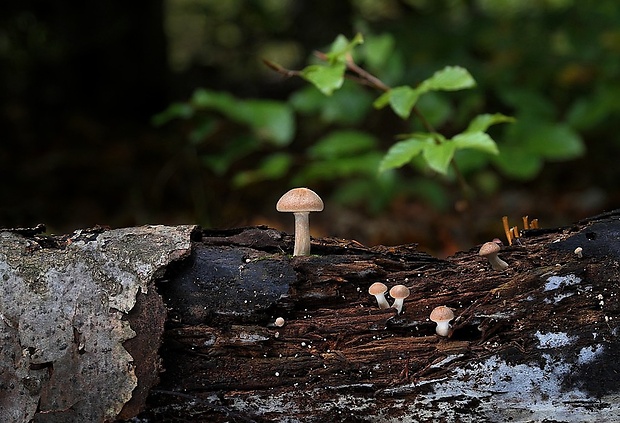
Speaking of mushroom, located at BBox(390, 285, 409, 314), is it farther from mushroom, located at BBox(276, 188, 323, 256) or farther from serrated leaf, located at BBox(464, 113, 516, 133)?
serrated leaf, located at BBox(464, 113, 516, 133)

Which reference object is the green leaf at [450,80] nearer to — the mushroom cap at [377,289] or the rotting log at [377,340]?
the rotting log at [377,340]

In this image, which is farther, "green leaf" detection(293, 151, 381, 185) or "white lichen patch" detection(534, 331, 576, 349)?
"green leaf" detection(293, 151, 381, 185)

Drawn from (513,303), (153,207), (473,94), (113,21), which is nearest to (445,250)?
(473,94)

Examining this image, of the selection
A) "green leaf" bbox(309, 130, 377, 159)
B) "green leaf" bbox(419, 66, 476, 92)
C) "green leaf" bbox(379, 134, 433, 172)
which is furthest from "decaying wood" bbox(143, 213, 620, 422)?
"green leaf" bbox(309, 130, 377, 159)

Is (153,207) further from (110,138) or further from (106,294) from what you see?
(106,294)

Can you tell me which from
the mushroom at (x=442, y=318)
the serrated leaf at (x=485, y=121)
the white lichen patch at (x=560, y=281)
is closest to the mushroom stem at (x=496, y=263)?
the white lichen patch at (x=560, y=281)

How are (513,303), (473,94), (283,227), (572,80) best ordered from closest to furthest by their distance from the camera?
(513,303), (473,94), (572,80), (283,227)
